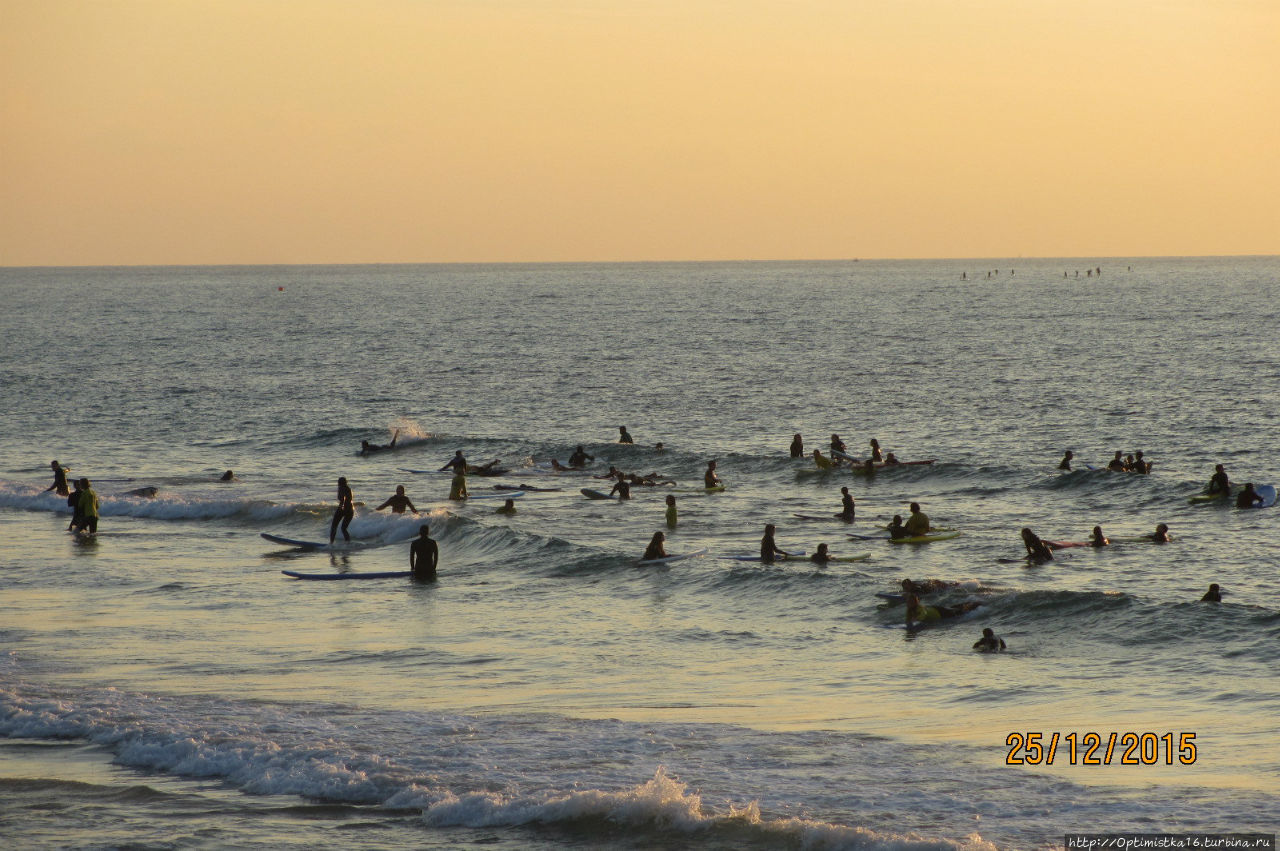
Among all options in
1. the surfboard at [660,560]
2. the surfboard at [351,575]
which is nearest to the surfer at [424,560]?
the surfboard at [351,575]

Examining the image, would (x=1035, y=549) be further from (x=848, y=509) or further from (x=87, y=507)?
(x=87, y=507)

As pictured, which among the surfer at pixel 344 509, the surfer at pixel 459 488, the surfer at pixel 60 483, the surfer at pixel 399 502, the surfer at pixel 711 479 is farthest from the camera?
the surfer at pixel 711 479

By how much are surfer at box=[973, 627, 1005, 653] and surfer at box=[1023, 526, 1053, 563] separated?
7.83 metres

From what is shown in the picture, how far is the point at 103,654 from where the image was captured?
1938 centimetres

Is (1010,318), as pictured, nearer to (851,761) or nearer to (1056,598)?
(1056,598)

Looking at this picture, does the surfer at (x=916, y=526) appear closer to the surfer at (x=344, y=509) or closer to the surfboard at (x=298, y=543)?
the surfer at (x=344, y=509)

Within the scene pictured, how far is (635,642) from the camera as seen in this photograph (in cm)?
2122

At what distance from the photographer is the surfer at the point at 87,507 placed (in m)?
30.8

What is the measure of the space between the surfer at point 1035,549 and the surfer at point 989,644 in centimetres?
783

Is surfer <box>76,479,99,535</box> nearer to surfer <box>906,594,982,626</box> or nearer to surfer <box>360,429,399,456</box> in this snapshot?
surfer <box>360,429,399,456</box>

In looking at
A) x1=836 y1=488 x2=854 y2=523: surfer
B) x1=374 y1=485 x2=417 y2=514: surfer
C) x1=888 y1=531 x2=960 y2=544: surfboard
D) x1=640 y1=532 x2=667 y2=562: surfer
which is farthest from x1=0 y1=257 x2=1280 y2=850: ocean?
x1=836 y1=488 x2=854 y2=523: surfer

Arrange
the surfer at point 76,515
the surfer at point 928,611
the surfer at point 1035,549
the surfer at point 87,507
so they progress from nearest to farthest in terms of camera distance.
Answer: the surfer at point 928,611 < the surfer at point 1035,549 < the surfer at point 87,507 < the surfer at point 76,515

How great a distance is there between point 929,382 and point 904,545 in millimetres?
43351

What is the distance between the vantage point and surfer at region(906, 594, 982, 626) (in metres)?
22.1
